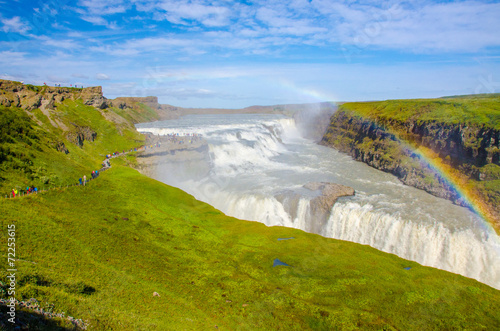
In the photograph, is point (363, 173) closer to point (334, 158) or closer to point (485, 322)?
point (334, 158)

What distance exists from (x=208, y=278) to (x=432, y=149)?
5100cm

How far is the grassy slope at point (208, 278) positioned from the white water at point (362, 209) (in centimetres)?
872

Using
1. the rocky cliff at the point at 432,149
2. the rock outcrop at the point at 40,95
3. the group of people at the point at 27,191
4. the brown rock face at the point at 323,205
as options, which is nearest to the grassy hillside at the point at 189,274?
the group of people at the point at 27,191

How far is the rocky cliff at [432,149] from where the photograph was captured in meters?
40.6

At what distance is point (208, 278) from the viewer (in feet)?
64.9

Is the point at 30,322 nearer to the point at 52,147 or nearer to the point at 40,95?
the point at 52,147

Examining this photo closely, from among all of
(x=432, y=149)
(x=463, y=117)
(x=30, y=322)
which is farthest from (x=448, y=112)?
(x=30, y=322)

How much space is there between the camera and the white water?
30.5 metres

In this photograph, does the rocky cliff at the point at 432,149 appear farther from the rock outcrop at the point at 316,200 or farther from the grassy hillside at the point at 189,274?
the grassy hillside at the point at 189,274

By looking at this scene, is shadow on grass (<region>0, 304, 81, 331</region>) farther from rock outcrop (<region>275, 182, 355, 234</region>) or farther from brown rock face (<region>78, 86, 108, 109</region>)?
brown rock face (<region>78, 86, 108, 109</region>)

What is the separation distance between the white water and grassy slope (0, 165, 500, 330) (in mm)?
8716

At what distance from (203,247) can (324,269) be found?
10.4 metres

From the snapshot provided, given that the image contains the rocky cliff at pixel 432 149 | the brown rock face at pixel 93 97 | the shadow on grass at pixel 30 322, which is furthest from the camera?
the brown rock face at pixel 93 97

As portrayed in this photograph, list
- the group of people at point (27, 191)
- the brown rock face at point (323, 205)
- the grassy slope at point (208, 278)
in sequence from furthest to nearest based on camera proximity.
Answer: the brown rock face at point (323, 205), the group of people at point (27, 191), the grassy slope at point (208, 278)
